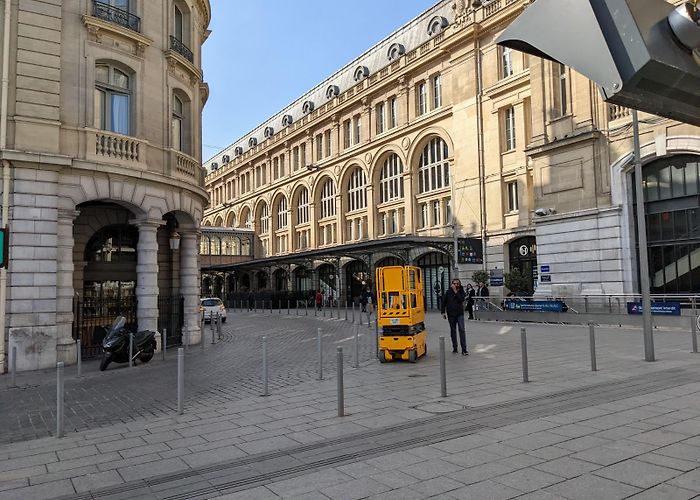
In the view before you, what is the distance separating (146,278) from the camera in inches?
642

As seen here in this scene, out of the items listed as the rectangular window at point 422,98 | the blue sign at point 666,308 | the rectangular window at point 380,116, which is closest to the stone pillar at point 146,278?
the blue sign at point 666,308

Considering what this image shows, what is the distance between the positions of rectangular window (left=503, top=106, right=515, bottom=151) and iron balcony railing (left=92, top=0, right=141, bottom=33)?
1037 inches

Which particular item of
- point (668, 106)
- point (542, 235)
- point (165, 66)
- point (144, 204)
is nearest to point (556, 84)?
point (542, 235)

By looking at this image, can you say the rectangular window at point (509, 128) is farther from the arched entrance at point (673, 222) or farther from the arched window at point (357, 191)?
the arched window at point (357, 191)

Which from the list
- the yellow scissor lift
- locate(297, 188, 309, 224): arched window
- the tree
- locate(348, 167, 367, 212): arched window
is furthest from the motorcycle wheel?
locate(297, 188, 309, 224): arched window

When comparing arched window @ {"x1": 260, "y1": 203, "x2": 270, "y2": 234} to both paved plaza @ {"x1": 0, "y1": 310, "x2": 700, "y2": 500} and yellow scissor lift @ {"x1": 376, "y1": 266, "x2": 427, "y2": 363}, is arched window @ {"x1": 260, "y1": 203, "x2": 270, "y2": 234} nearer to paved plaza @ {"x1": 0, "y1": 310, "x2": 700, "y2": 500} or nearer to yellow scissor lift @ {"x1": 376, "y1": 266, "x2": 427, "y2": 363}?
yellow scissor lift @ {"x1": 376, "y1": 266, "x2": 427, "y2": 363}

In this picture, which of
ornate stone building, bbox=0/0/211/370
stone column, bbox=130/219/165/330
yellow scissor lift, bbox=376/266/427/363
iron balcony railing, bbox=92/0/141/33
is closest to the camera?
yellow scissor lift, bbox=376/266/427/363

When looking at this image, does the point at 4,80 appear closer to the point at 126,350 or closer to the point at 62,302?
the point at 62,302

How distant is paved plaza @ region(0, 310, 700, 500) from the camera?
15.8ft

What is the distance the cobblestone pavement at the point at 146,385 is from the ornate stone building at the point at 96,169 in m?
1.90

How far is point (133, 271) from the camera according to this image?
59.9 feet

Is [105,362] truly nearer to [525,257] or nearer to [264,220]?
[525,257]

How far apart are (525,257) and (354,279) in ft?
66.2

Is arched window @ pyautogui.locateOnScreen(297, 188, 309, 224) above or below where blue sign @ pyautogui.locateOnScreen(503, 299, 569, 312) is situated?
above
